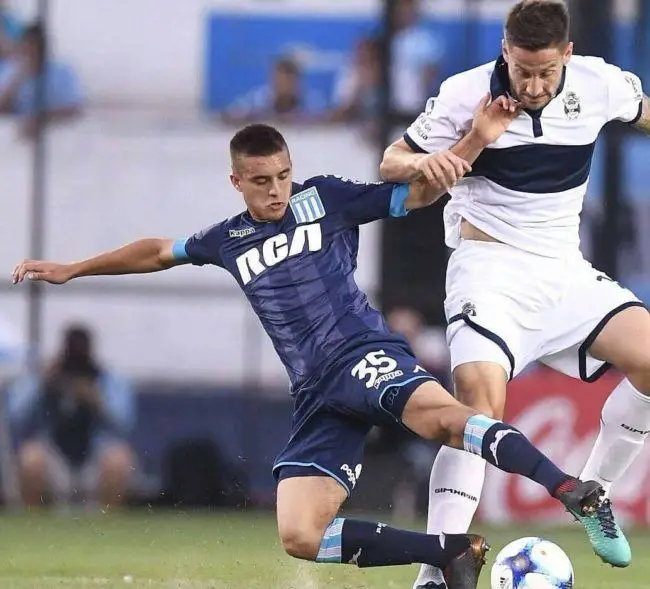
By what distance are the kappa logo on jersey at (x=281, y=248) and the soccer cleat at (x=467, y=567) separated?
1.36 m

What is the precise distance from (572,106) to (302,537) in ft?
7.00

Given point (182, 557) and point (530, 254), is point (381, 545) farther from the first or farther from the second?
point (182, 557)

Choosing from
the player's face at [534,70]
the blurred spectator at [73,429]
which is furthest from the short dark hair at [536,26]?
the blurred spectator at [73,429]

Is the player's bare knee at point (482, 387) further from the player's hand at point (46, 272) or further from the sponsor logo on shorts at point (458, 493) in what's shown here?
the player's hand at point (46, 272)

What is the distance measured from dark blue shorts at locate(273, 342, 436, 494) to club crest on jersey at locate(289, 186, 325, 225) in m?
0.59

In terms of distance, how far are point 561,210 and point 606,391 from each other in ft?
17.5

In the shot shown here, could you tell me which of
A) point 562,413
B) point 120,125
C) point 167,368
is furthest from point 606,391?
point 120,125

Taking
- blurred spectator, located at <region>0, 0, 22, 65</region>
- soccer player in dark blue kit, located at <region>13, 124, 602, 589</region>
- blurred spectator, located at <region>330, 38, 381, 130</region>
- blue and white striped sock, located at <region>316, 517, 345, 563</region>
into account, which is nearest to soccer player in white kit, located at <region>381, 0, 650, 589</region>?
soccer player in dark blue kit, located at <region>13, 124, 602, 589</region>

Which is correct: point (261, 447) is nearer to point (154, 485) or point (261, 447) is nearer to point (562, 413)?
point (154, 485)

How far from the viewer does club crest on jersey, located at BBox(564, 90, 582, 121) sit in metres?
7.25

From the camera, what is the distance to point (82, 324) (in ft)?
46.1

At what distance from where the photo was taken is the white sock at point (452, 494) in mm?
6906

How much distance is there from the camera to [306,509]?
22.4 ft

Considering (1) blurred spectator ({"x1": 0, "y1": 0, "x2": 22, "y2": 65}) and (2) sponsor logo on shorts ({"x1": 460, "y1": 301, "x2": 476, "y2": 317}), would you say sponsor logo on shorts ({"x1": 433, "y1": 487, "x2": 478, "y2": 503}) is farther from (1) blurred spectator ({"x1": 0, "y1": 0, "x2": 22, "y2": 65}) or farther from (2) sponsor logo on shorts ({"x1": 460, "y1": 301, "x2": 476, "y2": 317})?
(1) blurred spectator ({"x1": 0, "y1": 0, "x2": 22, "y2": 65})
